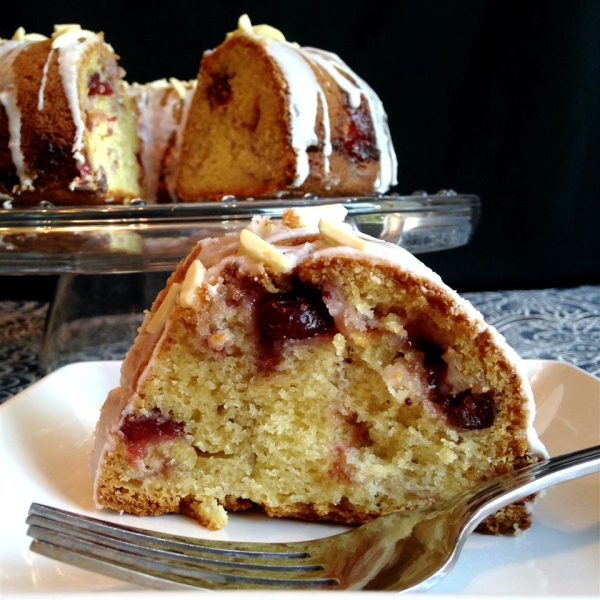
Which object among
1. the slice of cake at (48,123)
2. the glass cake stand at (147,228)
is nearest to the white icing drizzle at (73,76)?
the slice of cake at (48,123)

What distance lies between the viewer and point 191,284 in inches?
26.4

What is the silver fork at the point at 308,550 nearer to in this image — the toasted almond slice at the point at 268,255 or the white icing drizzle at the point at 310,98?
the toasted almond slice at the point at 268,255

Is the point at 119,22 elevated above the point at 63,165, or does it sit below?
above

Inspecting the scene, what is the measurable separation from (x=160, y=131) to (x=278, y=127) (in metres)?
0.50

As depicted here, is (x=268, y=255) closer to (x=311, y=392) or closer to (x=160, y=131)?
(x=311, y=392)

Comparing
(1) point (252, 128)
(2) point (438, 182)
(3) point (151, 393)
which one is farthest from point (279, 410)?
(2) point (438, 182)

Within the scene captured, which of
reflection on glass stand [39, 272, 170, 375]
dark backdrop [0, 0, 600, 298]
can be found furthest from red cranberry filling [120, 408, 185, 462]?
dark backdrop [0, 0, 600, 298]

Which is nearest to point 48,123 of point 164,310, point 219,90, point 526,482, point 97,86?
point 97,86

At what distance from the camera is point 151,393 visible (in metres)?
0.70

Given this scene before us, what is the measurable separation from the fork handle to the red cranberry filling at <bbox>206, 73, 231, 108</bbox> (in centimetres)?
124

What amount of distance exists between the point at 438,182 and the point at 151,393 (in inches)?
76.3

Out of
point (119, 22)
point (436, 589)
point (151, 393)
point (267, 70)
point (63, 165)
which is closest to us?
point (436, 589)

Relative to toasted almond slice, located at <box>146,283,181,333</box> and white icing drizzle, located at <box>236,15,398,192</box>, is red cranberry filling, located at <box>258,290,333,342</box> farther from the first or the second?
white icing drizzle, located at <box>236,15,398,192</box>

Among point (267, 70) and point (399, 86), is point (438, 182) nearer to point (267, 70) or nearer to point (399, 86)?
point (399, 86)
